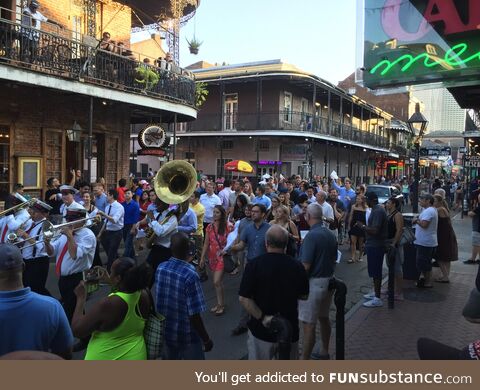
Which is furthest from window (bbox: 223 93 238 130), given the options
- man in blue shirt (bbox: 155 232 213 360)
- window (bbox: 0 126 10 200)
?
man in blue shirt (bbox: 155 232 213 360)

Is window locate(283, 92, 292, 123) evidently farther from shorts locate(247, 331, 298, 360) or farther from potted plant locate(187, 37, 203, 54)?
shorts locate(247, 331, 298, 360)

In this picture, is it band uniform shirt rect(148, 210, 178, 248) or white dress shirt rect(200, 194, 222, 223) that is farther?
white dress shirt rect(200, 194, 222, 223)

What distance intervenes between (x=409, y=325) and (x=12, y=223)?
215 inches

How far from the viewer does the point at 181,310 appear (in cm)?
339

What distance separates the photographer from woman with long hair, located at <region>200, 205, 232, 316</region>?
244 inches

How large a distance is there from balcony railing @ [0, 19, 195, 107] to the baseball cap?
8.37 m

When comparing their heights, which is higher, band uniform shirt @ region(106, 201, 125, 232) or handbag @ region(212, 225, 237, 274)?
band uniform shirt @ region(106, 201, 125, 232)

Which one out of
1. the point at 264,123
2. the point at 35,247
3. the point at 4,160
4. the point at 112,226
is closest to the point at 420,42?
the point at 35,247

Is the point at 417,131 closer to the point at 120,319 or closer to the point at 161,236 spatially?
the point at 161,236

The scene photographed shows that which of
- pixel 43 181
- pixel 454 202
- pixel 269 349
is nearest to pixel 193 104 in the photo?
pixel 43 181

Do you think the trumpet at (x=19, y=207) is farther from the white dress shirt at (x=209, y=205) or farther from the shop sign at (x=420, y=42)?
the shop sign at (x=420, y=42)

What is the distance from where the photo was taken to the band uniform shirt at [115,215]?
7737mm

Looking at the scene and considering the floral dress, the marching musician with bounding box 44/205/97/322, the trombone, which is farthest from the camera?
the floral dress
